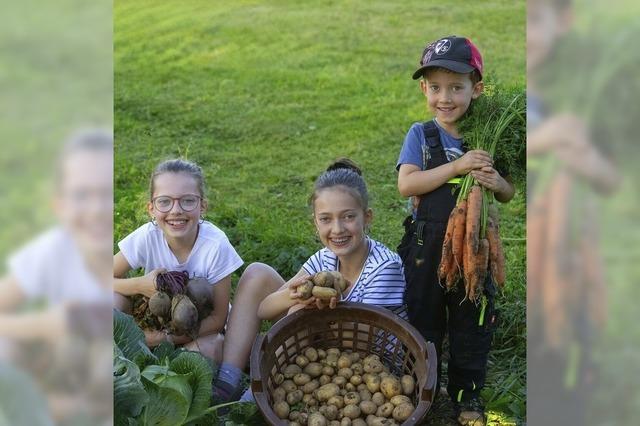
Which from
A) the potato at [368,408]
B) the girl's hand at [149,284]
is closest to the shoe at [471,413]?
the potato at [368,408]

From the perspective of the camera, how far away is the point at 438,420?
11.4 feet

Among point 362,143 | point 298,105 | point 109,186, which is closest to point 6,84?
point 109,186

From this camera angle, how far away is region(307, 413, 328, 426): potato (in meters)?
2.96

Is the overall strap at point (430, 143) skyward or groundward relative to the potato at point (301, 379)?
skyward

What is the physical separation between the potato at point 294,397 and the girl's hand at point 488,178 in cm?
98

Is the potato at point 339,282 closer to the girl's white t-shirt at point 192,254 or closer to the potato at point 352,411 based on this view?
the potato at point 352,411

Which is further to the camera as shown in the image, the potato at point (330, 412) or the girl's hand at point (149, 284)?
the girl's hand at point (149, 284)

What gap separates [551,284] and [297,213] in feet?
13.3

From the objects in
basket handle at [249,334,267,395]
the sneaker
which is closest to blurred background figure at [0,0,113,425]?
basket handle at [249,334,267,395]

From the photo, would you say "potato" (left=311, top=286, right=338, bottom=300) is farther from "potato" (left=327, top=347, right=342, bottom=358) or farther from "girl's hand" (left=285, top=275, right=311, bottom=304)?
"potato" (left=327, top=347, right=342, bottom=358)

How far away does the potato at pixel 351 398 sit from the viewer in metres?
3.07

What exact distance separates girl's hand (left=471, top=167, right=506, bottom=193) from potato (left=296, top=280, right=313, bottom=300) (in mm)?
708

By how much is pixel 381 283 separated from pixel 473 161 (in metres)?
0.60

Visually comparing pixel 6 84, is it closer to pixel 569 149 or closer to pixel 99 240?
pixel 99 240
